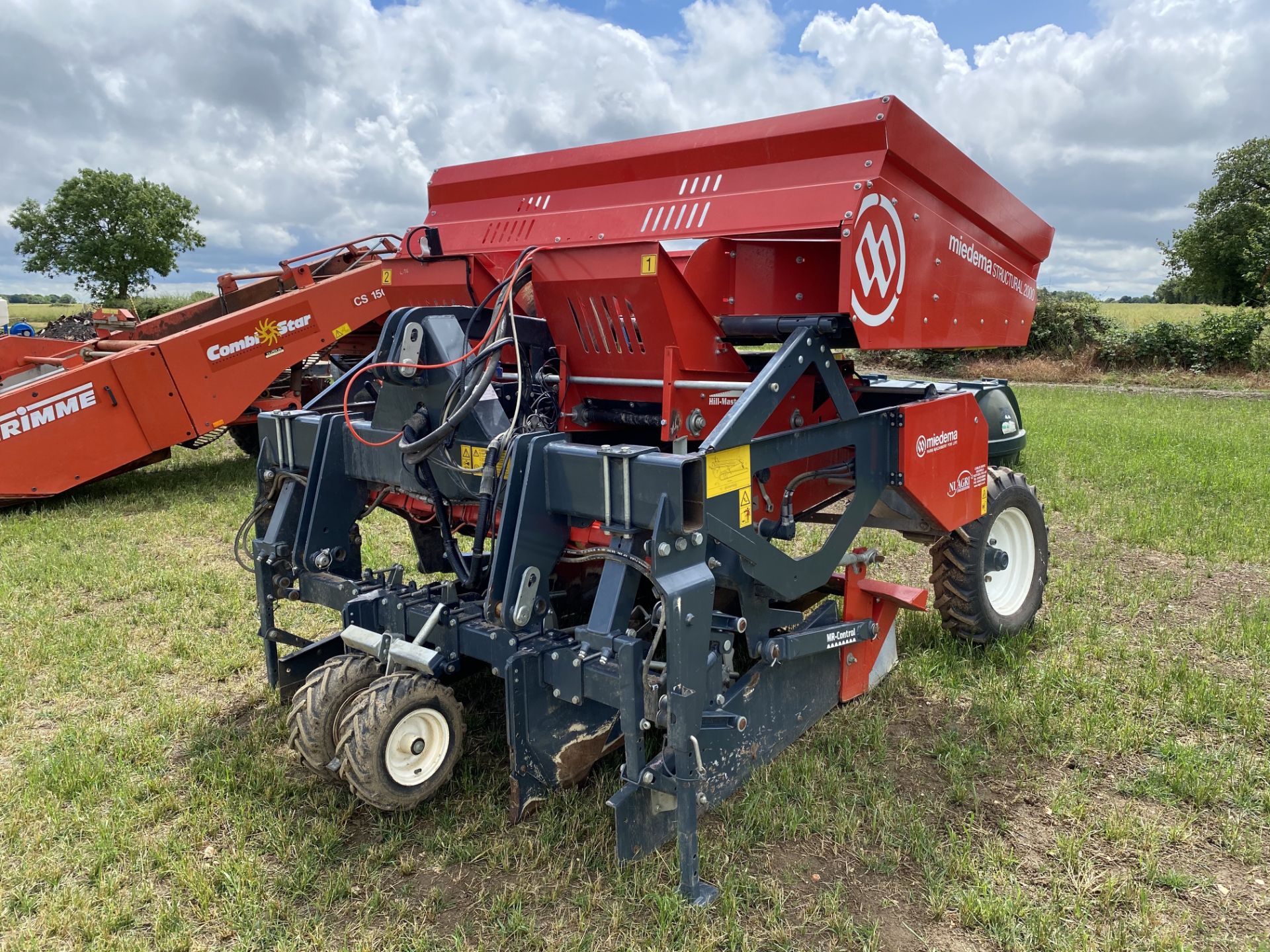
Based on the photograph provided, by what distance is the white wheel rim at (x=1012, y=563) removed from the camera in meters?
4.37

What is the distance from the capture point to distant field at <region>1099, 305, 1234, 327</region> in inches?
835

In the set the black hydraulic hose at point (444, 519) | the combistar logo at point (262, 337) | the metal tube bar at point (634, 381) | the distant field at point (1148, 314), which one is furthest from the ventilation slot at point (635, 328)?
the distant field at point (1148, 314)

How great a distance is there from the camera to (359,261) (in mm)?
8758

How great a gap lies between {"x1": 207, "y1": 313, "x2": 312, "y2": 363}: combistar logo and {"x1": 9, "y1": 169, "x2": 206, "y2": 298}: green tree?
3985 centimetres

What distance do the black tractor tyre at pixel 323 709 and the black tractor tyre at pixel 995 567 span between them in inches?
101

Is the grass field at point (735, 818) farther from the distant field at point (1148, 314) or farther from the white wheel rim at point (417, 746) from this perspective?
the distant field at point (1148, 314)

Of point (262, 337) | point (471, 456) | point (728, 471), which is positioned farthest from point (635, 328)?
point (262, 337)

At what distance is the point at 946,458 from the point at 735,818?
1.63m

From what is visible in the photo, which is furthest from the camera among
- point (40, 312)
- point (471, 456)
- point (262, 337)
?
point (40, 312)

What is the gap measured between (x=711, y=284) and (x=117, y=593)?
400 cm

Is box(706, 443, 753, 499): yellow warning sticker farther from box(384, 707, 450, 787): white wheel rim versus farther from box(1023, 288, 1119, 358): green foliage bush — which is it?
box(1023, 288, 1119, 358): green foliage bush

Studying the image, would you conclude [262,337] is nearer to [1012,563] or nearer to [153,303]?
[1012,563]

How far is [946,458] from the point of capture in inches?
140

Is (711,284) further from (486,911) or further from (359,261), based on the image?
(359,261)
